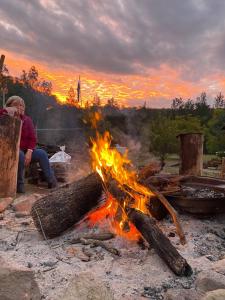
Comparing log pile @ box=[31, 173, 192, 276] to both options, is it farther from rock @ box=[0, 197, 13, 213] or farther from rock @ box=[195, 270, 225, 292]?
rock @ box=[0, 197, 13, 213]

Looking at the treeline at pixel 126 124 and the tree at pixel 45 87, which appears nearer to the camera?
the treeline at pixel 126 124

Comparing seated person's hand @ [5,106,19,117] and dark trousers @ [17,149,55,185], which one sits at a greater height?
seated person's hand @ [5,106,19,117]

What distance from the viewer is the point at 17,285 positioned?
277 centimetres

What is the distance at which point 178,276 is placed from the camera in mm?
3248

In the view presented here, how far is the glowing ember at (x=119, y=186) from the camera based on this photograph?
4.08m

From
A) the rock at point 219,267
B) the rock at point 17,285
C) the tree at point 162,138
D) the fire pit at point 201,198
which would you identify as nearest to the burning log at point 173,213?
the fire pit at point 201,198

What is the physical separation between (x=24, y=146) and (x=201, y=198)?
161 inches

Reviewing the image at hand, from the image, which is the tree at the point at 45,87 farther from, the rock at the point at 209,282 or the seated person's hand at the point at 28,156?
the rock at the point at 209,282

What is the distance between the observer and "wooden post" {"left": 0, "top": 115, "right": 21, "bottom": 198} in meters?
6.07

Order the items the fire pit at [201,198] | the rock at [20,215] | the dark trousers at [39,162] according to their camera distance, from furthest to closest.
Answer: the dark trousers at [39,162] → the rock at [20,215] → the fire pit at [201,198]

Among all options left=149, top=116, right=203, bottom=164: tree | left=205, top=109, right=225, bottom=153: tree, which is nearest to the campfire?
left=149, top=116, right=203, bottom=164: tree

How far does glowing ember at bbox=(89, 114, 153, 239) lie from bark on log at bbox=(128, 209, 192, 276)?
27 centimetres

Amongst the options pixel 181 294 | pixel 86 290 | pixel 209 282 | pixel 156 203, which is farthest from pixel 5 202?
pixel 209 282

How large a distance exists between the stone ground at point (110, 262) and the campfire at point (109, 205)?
149mm
